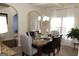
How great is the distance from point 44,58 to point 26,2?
971mm

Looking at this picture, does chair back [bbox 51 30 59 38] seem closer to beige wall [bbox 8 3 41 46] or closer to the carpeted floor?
the carpeted floor

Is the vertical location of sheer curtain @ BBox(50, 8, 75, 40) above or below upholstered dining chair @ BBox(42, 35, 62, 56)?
above

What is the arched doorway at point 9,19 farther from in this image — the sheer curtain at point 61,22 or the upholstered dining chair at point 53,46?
the sheer curtain at point 61,22

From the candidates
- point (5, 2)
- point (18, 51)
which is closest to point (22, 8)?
point (5, 2)

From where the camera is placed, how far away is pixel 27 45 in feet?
6.05

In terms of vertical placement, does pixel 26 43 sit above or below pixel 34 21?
below

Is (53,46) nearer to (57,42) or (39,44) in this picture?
(57,42)

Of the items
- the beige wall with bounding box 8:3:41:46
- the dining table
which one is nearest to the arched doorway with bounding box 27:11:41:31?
the beige wall with bounding box 8:3:41:46

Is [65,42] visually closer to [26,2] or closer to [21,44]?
[21,44]

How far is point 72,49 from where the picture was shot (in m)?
1.79

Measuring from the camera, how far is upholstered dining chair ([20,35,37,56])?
1.83 m

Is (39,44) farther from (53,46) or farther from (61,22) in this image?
(61,22)

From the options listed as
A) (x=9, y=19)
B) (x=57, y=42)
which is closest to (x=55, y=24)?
(x=57, y=42)

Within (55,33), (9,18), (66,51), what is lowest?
(66,51)
